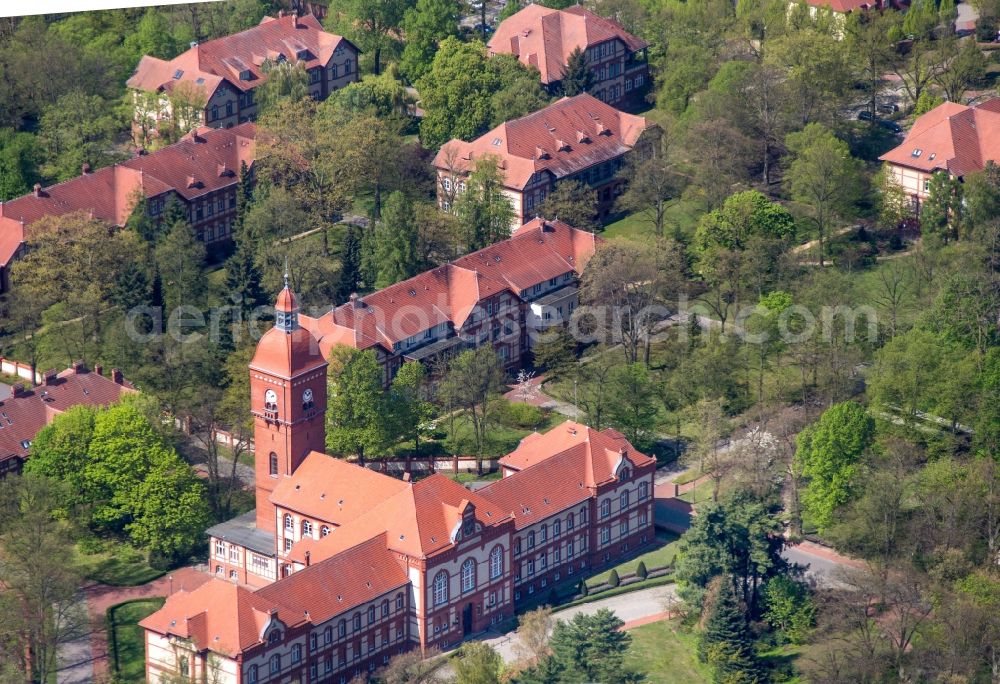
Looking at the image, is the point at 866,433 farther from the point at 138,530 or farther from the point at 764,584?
the point at 138,530

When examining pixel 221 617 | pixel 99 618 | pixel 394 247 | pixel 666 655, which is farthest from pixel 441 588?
pixel 394 247

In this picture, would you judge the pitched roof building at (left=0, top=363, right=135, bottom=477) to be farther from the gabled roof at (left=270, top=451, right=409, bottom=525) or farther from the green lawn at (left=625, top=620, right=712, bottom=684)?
the green lawn at (left=625, top=620, right=712, bottom=684)

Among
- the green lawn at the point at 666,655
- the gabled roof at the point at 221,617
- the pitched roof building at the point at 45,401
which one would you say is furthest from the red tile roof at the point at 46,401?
the green lawn at the point at 666,655

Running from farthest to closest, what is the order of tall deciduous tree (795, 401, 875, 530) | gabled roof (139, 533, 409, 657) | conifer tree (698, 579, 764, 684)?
tall deciduous tree (795, 401, 875, 530)
conifer tree (698, 579, 764, 684)
gabled roof (139, 533, 409, 657)

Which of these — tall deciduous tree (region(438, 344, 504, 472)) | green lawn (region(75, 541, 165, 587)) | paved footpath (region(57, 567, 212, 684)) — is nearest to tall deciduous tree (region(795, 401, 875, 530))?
tall deciduous tree (region(438, 344, 504, 472))

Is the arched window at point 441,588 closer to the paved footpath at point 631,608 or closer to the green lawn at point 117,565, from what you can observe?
the paved footpath at point 631,608

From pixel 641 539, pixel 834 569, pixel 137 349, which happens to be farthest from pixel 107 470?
pixel 834 569
